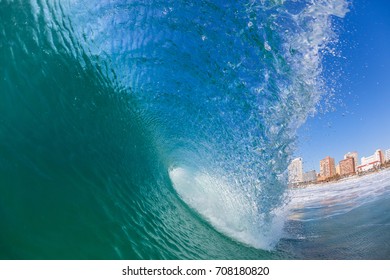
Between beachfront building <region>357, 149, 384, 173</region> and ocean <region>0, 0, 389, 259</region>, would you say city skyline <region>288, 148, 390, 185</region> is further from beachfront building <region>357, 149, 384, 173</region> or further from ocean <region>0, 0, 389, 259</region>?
ocean <region>0, 0, 389, 259</region>

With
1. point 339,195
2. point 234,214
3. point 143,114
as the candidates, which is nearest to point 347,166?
point 339,195

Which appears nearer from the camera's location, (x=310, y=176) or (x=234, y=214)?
(x=234, y=214)

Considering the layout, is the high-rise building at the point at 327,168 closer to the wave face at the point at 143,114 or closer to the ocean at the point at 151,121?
the ocean at the point at 151,121

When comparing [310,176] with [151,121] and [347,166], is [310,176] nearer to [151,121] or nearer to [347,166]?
[347,166]

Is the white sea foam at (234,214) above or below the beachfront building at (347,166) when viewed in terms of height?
below

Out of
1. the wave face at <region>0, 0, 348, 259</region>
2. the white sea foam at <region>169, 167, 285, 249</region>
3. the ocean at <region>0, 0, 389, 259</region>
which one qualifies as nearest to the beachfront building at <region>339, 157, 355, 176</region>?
the ocean at <region>0, 0, 389, 259</region>

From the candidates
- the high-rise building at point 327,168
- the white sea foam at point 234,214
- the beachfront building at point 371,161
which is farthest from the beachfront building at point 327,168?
the white sea foam at point 234,214
